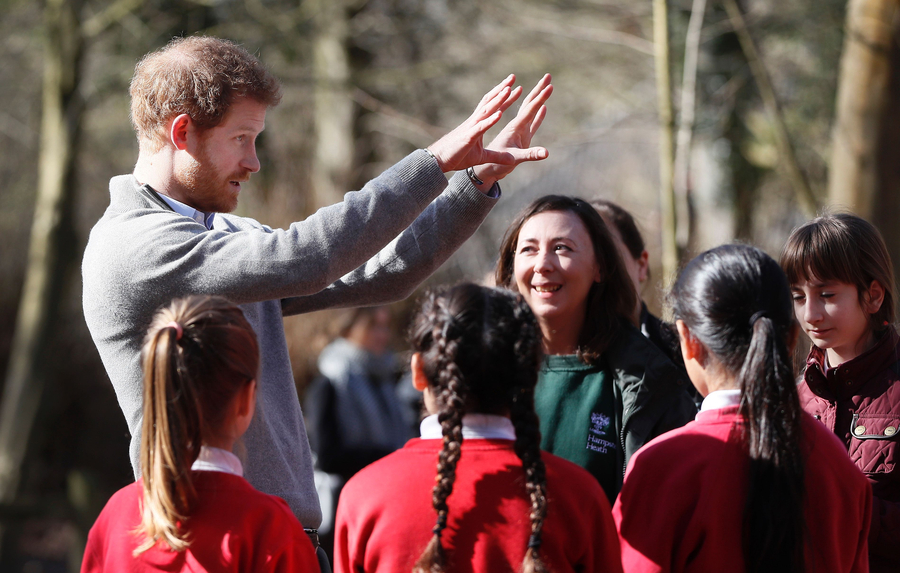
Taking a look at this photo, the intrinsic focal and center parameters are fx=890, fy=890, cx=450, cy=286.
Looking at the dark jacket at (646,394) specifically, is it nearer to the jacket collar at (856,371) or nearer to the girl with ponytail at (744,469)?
the jacket collar at (856,371)

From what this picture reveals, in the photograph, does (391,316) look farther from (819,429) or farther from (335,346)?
(819,429)

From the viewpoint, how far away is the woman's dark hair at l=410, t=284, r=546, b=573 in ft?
5.87

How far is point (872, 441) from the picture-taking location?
2375 millimetres

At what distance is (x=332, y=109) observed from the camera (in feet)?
34.1

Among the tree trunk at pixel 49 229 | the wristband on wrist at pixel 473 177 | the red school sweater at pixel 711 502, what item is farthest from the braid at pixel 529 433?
the tree trunk at pixel 49 229

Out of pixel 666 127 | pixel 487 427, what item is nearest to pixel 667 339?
pixel 487 427

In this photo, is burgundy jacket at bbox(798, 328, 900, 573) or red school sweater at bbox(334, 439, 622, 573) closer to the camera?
red school sweater at bbox(334, 439, 622, 573)

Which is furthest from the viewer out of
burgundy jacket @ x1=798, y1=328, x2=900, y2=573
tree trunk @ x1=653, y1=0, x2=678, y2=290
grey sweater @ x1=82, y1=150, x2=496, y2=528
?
tree trunk @ x1=653, y1=0, x2=678, y2=290

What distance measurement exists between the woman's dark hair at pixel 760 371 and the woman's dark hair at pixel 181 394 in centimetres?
101

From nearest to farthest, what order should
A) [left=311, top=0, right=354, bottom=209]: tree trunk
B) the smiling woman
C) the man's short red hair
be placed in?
1. the man's short red hair
2. the smiling woman
3. [left=311, top=0, right=354, bottom=209]: tree trunk

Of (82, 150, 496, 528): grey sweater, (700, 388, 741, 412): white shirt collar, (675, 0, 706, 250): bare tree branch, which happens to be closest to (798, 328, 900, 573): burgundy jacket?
(700, 388, 741, 412): white shirt collar

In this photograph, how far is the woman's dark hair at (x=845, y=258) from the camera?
253 centimetres

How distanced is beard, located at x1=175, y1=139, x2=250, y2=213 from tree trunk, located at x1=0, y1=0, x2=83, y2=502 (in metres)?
6.70

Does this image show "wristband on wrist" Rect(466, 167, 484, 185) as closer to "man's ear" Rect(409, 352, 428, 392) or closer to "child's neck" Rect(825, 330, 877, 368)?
"man's ear" Rect(409, 352, 428, 392)
